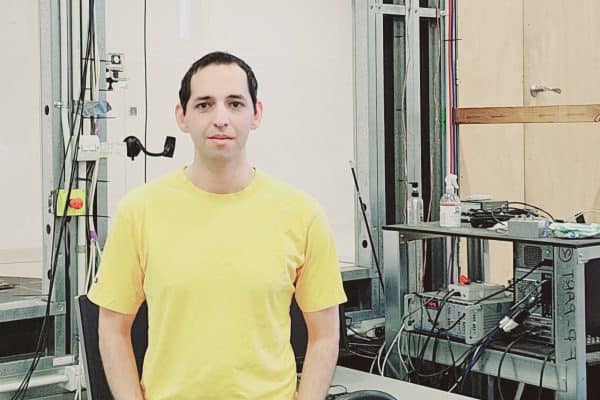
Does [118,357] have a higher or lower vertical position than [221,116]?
lower

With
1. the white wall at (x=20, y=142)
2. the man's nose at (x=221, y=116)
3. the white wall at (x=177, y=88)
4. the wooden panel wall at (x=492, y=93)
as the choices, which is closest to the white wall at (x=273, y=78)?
the white wall at (x=177, y=88)

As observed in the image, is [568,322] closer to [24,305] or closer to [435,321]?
[435,321]

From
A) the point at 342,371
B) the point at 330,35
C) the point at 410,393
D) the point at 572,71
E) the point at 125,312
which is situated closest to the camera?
the point at 125,312

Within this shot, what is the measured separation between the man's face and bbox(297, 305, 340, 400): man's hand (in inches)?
14.7

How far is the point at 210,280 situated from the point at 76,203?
1.19m

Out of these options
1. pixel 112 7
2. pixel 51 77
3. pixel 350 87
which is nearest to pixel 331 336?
pixel 51 77

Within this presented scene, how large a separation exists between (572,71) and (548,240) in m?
1.75

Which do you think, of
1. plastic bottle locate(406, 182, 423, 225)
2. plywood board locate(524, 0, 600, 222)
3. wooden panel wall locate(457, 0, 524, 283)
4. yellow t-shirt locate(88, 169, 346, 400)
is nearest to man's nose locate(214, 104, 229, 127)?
yellow t-shirt locate(88, 169, 346, 400)

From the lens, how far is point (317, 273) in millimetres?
1810

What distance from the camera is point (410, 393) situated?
2660 mm

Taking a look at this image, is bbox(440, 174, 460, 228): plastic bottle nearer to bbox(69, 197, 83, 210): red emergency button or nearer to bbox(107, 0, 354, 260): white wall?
bbox(107, 0, 354, 260): white wall

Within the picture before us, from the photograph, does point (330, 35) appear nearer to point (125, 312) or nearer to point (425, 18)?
point (425, 18)

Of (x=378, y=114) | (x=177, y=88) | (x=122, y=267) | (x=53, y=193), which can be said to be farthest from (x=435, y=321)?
(x=122, y=267)

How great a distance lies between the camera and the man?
167cm
